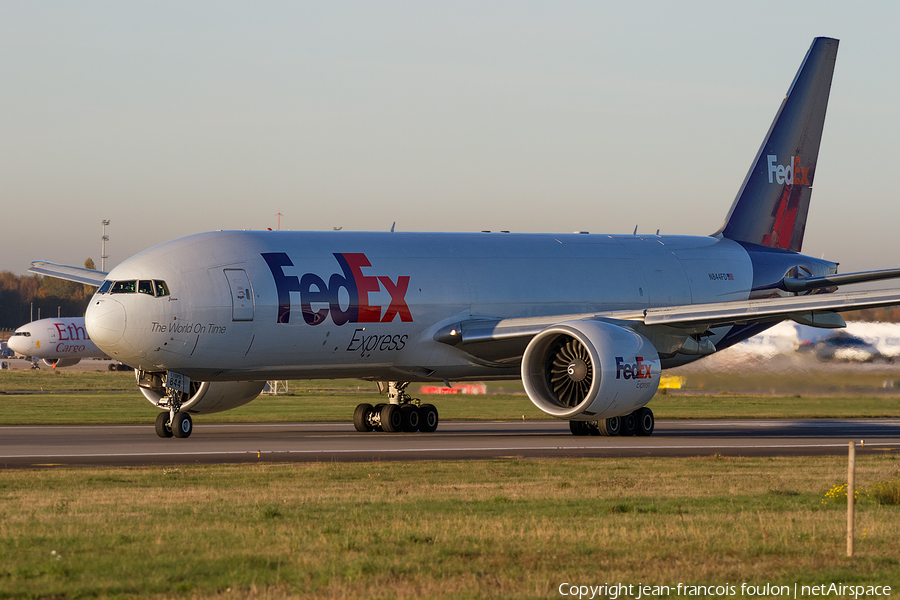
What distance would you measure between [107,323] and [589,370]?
10.8m

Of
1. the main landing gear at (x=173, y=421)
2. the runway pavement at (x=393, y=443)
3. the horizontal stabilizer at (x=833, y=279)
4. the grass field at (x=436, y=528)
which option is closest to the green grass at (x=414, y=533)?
the grass field at (x=436, y=528)

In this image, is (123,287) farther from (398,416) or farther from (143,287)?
(398,416)

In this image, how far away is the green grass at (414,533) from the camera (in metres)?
9.87

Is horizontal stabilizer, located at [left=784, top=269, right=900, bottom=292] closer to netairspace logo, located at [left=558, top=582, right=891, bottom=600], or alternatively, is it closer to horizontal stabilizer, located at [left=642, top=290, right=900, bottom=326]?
horizontal stabilizer, located at [left=642, top=290, right=900, bottom=326]

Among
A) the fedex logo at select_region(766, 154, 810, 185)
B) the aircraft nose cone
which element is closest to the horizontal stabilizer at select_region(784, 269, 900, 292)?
the fedex logo at select_region(766, 154, 810, 185)

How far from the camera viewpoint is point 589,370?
27.5 metres

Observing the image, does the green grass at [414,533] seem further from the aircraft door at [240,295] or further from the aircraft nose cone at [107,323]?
the aircraft door at [240,295]

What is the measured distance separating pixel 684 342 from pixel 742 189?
9.93 m

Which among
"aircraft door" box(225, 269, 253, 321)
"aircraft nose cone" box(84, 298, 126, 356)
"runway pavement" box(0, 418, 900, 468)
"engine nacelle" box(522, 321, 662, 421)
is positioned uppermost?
"aircraft door" box(225, 269, 253, 321)

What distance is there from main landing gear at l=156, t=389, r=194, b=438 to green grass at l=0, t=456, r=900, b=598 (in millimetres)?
7429

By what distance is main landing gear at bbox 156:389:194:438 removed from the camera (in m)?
26.7

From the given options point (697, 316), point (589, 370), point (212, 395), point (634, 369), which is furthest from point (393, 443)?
point (697, 316)

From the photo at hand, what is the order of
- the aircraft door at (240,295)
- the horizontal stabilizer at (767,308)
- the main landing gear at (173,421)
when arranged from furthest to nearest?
the main landing gear at (173,421) → the horizontal stabilizer at (767,308) → the aircraft door at (240,295)

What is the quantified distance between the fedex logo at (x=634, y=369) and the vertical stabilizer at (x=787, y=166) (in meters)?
12.3
